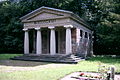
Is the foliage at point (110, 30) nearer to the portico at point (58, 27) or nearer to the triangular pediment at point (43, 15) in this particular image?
the portico at point (58, 27)

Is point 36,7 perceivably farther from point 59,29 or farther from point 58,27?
point 58,27

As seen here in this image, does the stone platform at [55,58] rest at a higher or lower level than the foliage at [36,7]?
lower

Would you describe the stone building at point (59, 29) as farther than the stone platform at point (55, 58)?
Yes

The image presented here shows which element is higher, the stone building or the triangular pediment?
the triangular pediment

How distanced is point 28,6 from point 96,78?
25678mm

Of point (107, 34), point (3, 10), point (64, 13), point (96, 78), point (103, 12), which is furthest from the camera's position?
point (3, 10)

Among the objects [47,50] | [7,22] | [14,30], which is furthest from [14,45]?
[47,50]

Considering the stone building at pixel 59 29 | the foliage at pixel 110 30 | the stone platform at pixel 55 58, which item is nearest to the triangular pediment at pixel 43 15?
the stone building at pixel 59 29

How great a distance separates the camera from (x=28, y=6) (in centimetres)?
3005

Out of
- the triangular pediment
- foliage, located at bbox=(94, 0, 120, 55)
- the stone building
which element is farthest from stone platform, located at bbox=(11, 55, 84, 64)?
foliage, located at bbox=(94, 0, 120, 55)

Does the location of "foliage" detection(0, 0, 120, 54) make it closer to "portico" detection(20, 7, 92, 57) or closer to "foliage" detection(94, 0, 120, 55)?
"foliage" detection(94, 0, 120, 55)

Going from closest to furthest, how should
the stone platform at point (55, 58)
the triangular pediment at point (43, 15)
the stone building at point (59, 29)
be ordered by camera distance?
the stone platform at point (55, 58) < the stone building at point (59, 29) < the triangular pediment at point (43, 15)

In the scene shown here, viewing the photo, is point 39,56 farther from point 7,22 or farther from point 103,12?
point 7,22

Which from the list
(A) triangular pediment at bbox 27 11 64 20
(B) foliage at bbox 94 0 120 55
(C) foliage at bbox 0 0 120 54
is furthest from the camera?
(C) foliage at bbox 0 0 120 54
